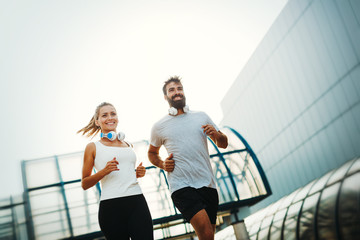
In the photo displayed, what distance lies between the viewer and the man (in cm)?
400

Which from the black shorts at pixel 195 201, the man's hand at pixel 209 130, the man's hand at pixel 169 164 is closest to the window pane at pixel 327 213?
the black shorts at pixel 195 201

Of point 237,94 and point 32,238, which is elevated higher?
point 237,94

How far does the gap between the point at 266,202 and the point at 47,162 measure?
20.3 m

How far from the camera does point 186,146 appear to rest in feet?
14.2

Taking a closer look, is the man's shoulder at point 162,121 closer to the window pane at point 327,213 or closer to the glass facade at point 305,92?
the window pane at point 327,213

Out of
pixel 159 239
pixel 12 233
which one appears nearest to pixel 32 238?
pixel 12 233

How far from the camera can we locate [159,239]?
16.6m

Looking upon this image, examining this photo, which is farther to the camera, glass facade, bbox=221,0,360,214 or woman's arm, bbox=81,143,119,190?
glass facade, bbox=221,0,360,214

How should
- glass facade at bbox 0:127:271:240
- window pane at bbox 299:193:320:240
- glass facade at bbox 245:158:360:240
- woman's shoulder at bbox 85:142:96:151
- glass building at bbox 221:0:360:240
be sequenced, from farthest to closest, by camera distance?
glass building at bbox 221:0:360:240, glass facade at bbox 0:127:271:240, window pane at bbox 299:193:320:240, glass facade at bbox 245:158:360:240, woman's shoulder at bbox 85:142:96:151

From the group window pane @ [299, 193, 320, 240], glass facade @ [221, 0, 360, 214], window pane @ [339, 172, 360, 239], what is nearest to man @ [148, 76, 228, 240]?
window pane @ [339, 172, 360, 239]

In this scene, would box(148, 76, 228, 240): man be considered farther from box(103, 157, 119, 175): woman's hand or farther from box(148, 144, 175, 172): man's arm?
box(103, 157, 119, 175): woman's hand

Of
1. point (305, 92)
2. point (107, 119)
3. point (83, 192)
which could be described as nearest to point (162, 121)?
point (107, 119)

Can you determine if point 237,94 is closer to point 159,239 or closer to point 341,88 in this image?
point 341,88

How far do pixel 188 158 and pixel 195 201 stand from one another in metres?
0.53
